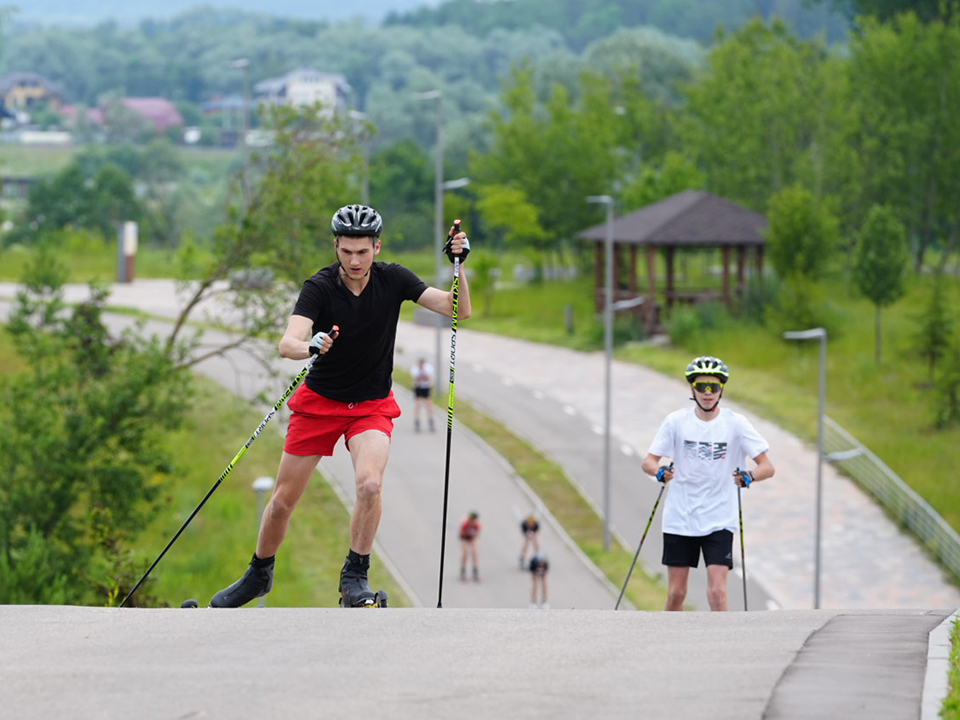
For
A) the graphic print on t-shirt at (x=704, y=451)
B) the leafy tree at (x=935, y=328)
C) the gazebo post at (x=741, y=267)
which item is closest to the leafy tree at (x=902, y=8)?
the gazebo post at (x=741, y=267)

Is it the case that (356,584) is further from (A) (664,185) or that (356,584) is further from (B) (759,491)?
(A) (664,185)

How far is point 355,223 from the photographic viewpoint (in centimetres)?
859

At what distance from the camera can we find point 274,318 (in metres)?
32.3

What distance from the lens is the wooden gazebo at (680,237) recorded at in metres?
53.7

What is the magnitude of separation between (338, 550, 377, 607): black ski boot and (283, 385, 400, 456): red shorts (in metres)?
0.68

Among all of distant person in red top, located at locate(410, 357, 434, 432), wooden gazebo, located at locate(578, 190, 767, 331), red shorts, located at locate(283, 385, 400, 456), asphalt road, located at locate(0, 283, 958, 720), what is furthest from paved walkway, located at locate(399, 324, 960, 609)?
asphalt road, located at locate(0, 283, 958, 720)

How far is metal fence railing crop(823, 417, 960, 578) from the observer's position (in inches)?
1171

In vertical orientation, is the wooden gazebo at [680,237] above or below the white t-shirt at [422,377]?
above

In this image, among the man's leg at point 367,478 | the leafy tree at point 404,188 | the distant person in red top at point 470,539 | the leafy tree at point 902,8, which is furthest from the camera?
the leafy tree at point 404,188

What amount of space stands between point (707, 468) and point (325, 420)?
2654mm

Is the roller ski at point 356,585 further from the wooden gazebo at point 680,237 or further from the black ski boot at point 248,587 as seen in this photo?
the wooden gazebo at point 680,237

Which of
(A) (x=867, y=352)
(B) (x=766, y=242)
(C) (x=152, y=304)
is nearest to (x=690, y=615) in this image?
(A) (x=867, y=352)

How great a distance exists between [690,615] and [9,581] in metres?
18.0

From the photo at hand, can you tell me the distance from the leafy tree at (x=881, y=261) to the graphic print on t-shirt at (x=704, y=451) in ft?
134
